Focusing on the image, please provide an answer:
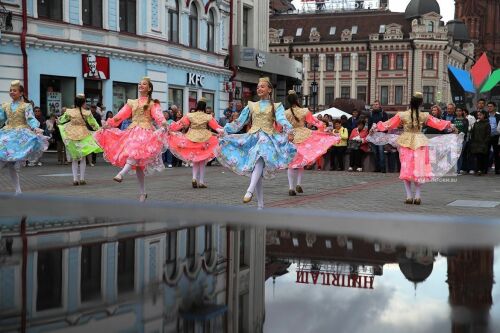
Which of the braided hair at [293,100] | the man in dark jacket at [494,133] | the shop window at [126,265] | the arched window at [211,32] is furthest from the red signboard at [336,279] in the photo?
the arched window at [211,32]

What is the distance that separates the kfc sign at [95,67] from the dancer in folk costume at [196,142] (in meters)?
12.7

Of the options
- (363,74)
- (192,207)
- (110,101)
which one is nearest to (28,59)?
(110,101)

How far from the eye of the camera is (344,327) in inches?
153

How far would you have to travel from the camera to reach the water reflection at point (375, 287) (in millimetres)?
4031

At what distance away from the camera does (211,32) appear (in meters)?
34.4

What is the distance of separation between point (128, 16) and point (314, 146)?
55.7 feet

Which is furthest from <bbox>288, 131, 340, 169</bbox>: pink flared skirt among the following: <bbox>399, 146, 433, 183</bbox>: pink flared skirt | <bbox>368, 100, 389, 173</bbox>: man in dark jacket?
<bbox>368, 100, 389, 173</bbox>: man in dark jacket

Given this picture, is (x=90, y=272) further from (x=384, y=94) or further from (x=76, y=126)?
(x=384, y=94)

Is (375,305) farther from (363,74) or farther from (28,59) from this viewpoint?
(363,74)

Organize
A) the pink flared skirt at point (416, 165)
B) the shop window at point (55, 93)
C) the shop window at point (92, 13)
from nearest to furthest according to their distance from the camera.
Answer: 1. the pink flared skirt at point (416, 165)
2. the shop window at point (55, 93)
3. the shop window at point (92, 13)

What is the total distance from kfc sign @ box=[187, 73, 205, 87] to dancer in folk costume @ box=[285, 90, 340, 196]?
62.3 ft

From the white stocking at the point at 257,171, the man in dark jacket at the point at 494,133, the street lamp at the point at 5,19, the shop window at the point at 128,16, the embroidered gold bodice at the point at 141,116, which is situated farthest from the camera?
the shop window at the point at 128,16

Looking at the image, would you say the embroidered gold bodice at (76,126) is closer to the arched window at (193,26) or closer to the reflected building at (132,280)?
the reflected building at (132,280)

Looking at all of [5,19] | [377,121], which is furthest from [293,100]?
[5,19]
